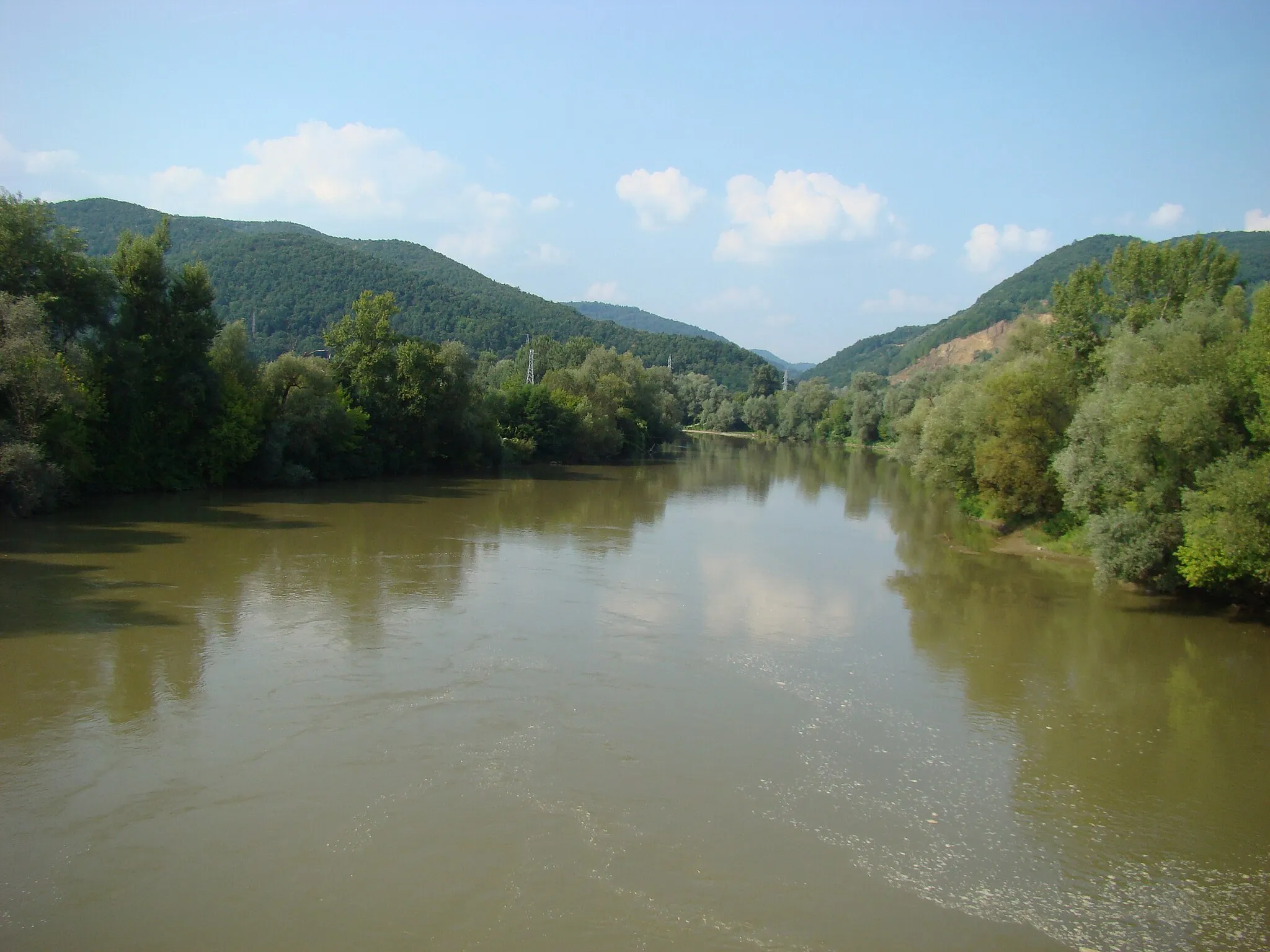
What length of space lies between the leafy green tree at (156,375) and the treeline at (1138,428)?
2756cm

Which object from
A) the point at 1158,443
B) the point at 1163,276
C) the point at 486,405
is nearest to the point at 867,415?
the point at 486,405

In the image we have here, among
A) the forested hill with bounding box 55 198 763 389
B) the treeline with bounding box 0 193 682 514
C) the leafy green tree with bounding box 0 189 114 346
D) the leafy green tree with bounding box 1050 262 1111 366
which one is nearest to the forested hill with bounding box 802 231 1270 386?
the forested hill with bounding box 55 198 763 389

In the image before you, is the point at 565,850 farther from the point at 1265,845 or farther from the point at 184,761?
the point at 1265,845

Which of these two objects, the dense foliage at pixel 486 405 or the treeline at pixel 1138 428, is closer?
the treeline at pixel 1138 428

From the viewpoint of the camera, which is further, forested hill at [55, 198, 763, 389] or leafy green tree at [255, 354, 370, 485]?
forested hill at [55, 198, 763, 389]

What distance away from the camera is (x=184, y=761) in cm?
1044

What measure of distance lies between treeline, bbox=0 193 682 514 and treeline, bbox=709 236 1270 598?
2422 cm

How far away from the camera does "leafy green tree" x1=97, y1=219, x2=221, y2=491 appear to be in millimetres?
29609

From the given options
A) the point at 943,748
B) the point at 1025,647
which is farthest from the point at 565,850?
the point at 1025,647

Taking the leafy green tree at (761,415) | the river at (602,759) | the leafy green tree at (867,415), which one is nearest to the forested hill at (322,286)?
the leafy green tree at (761,415)

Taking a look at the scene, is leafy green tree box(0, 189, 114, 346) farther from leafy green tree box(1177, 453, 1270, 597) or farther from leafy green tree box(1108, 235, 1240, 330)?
leafy green tree box(1108, 235, 1240, 330)

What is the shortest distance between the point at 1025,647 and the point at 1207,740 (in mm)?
4520

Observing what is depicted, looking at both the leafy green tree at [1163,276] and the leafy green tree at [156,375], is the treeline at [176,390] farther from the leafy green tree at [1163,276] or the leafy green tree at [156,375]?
the leafy green tree at [1163,276]

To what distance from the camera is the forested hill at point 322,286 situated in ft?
299
